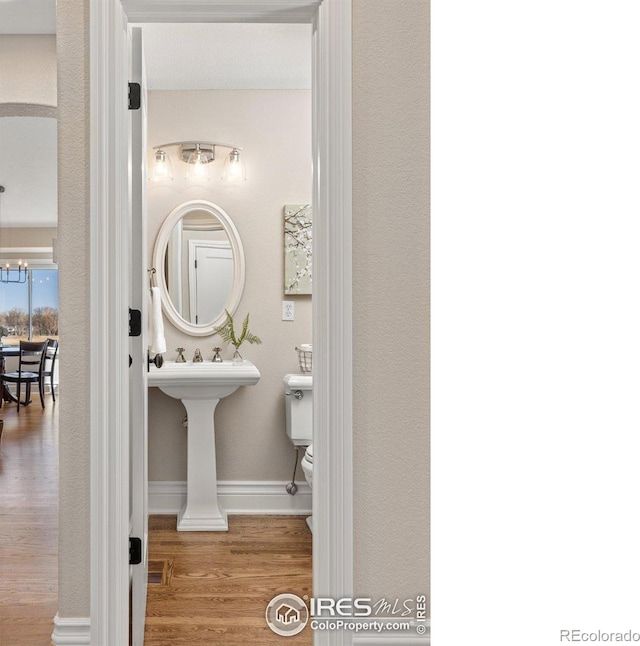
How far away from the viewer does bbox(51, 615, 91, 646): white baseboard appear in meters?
1.50

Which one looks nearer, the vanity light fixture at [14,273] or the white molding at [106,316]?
the white molding at [106,316]

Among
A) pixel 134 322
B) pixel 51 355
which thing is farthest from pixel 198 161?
pixel 51 355

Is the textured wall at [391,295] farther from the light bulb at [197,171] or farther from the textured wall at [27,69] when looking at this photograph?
the light bulb at [197,171]

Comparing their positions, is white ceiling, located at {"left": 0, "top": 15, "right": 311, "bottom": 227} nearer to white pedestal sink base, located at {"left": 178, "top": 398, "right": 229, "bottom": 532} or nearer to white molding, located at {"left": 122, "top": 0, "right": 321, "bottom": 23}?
white molding, located at {"left": 122, "top": 0, "right": 321, "bottom": 23}

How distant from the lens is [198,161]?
10.4ft

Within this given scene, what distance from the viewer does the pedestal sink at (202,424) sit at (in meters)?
2.88

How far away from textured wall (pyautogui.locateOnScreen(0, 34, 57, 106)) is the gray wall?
1.64 metres

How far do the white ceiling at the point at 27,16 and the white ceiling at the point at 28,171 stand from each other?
212 cm

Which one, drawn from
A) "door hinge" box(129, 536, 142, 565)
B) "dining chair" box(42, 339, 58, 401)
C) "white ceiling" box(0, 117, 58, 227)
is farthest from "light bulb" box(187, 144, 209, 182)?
"dining chair" box(42, 339, 58, 401)

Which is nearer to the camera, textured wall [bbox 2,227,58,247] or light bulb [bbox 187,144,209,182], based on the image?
light bulb [bbox 187,144,209,182]

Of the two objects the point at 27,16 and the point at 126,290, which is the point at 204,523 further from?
the point at 27,16

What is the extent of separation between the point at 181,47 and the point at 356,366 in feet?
6.71

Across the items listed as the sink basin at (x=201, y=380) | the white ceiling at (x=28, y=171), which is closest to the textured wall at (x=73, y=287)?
the sink basin at (x=201, y=380)
